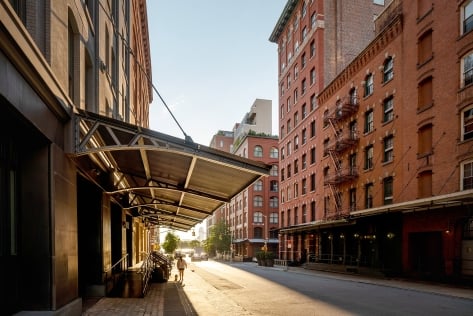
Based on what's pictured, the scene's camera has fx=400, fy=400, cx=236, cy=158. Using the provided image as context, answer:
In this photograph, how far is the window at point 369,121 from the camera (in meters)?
33.9

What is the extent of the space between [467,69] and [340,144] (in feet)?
50.7

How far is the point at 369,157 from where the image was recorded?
34.2 meters

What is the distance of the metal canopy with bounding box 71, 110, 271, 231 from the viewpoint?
32.5 feet

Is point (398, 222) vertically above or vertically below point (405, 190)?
below

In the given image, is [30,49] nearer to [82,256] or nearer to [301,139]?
[82,256]

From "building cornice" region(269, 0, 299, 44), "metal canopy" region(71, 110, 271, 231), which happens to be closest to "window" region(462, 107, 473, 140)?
→ "metal canopy" region(71, 110, 271, 231)

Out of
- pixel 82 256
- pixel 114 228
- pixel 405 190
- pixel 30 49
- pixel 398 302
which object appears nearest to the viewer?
pixel 30 49

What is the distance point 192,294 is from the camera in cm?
1680

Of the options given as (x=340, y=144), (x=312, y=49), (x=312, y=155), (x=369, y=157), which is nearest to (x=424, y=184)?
(x=369, y=157)

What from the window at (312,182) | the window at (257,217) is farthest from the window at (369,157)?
the window at (257,217)

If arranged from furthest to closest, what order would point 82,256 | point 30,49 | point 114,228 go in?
point 114,228 → point 82,256 → point 30,49

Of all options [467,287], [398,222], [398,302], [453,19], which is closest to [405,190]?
[398,222]

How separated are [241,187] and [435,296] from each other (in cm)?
1059

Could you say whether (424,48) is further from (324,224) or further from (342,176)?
(324,224)
